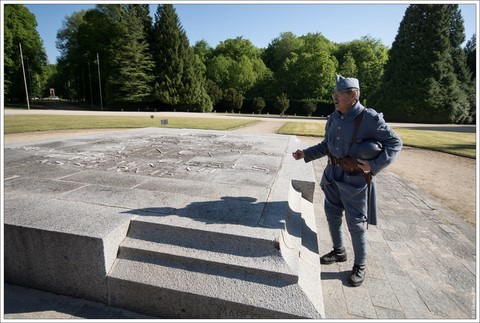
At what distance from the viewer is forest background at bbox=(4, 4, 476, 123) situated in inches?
1297

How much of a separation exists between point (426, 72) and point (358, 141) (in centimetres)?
3831

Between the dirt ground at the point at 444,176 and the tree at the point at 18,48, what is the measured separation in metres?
39.1

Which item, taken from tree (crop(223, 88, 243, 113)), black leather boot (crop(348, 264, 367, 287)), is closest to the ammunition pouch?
black leather boot (crop(348, 264, 367, 287))

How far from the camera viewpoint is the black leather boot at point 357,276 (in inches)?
112

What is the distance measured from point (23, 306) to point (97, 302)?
607mm

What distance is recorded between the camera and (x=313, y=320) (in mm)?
2182

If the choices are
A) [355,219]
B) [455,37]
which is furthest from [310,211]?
[455,37]

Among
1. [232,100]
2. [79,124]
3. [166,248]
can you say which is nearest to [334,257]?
[166,248]

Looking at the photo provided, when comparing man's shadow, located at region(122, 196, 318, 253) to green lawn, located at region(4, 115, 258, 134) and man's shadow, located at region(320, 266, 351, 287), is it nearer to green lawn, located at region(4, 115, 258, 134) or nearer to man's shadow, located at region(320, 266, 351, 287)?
man's shadow, located at region(320, 266, 351, 287)

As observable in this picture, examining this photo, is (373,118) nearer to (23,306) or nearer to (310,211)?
(310,211)

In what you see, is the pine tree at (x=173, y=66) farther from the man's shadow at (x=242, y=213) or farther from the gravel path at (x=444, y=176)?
the man's shadow at (x=242, y=213)

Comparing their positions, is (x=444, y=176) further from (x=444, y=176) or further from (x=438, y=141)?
(x=438, y=141)

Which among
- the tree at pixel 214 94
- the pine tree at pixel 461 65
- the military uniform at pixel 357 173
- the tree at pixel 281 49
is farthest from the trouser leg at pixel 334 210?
the tree at pixel 281 49

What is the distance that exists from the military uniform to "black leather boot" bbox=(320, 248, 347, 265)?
1.11ft
